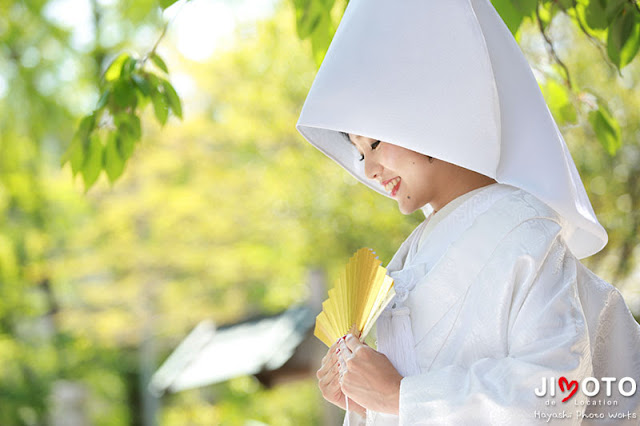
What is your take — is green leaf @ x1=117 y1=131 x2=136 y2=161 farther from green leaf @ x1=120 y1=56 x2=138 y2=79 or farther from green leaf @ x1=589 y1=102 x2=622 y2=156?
green leaf @ x1=589 y1=102 x2=622 y2=156

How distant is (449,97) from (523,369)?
19.8 inches

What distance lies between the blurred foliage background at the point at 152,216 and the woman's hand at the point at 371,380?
16.6ft

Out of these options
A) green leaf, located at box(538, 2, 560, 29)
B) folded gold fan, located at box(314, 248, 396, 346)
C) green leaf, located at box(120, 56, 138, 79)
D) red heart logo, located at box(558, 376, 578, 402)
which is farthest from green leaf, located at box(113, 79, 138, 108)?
red heart logo, located at box(558, 376, 578, 402)

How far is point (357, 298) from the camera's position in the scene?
1.37m

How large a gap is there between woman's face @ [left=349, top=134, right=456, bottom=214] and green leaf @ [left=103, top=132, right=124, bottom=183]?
2.98ft

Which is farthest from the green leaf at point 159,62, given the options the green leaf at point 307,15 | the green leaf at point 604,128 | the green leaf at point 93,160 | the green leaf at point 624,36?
the green leaf at point 604,128

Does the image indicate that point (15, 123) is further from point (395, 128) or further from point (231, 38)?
point (395, 128)

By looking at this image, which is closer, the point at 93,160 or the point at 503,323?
the point at 503,323

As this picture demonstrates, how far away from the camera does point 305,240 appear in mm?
6895

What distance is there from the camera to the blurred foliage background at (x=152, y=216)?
24.9 ft

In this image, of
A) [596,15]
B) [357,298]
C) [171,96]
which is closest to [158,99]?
[171,96]

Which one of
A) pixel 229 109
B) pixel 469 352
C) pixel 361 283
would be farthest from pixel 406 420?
pixel 229 109

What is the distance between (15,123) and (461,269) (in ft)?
29.5

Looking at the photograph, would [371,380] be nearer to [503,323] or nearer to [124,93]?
[503,323]
